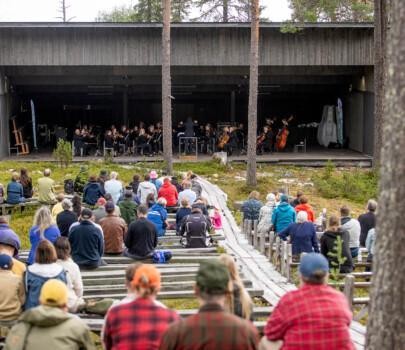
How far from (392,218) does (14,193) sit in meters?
14.3

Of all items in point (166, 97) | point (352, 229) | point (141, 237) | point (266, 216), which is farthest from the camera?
point (166, 97)

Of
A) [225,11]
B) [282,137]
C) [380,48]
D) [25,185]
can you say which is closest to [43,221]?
[25,185]

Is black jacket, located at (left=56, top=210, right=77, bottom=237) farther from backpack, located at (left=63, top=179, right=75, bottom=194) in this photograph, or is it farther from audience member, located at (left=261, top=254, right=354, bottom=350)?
backpack, located at (left=63, top=179, right=75, bottom=194)

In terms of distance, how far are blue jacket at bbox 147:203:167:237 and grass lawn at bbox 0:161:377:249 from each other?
680cm

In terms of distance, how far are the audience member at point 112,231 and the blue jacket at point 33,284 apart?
4.35 meters

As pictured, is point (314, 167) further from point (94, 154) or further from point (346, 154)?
point (94, 154)

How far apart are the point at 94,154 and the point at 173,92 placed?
20.6 feet

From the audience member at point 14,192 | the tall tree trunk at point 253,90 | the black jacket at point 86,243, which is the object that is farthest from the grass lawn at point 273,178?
the black jacket at point 86,243

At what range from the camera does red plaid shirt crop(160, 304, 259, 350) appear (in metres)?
4.69

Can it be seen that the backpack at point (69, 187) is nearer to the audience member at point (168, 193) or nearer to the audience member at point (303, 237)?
the audience member at point (168, 193)

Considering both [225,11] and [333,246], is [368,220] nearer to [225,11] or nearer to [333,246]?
[333,246]

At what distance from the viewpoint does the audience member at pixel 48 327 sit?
539cm

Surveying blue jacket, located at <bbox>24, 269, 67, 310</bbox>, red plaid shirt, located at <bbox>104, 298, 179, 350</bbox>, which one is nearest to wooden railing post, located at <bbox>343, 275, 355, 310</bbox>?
blue jacket, located at <bbox>24, 269, 67, 310</bbox>

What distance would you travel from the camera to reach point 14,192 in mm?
18906
